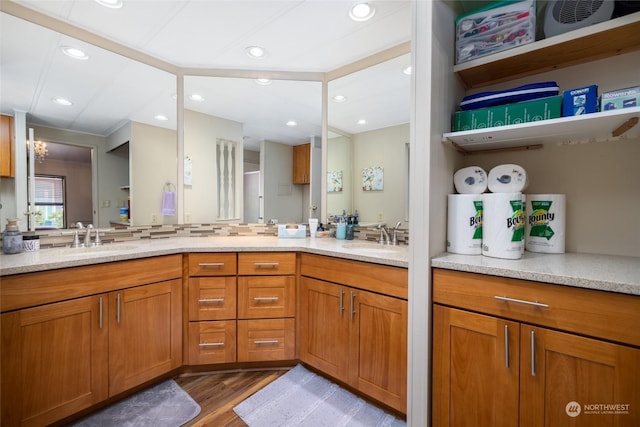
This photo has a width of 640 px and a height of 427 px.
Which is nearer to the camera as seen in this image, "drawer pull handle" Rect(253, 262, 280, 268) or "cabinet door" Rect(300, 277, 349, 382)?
"cabinet door" Rect(300, 277, 349, 382)

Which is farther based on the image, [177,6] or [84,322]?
[177,6]

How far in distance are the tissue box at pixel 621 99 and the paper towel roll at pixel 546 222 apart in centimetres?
39

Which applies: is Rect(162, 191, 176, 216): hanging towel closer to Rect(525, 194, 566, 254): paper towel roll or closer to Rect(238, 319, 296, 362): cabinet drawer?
Rect(238, 319, 296, 362): cabinet drawer

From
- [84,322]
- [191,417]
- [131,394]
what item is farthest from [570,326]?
[131,394]

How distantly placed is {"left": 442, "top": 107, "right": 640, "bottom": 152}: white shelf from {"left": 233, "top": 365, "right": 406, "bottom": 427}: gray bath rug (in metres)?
1.53

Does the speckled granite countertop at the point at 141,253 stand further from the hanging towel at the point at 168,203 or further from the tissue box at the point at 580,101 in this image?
the tissue box at the point at 580,101

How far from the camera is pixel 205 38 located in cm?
196

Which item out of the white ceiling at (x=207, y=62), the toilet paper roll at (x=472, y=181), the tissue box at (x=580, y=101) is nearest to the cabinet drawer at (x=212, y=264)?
the white ceiling at (x=207, y=62)

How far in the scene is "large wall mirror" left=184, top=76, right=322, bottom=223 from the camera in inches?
93.7

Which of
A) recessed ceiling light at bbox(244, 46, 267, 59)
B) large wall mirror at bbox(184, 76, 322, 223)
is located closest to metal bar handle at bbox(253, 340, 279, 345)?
large wall mirror at bbox(184, 76, 322, 223)

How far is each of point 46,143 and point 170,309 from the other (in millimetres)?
1349

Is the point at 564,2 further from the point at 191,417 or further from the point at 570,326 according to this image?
the point at 191,417

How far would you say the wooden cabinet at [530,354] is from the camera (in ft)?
2.78

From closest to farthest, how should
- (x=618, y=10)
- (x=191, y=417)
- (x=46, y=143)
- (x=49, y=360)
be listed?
1. (x=618, y=10)
2. (x=49, y=360)
3. (x=191, y=417)
4. (x=46, y=143)
